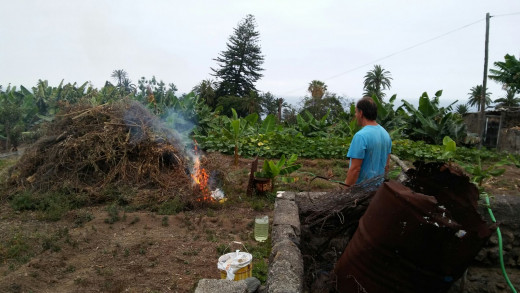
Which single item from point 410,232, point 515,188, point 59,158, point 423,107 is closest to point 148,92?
point 59,158

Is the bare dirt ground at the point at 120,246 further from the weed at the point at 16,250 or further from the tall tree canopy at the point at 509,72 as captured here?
the tall tree canopy at the point at 509,72

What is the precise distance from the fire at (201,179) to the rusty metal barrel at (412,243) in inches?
199

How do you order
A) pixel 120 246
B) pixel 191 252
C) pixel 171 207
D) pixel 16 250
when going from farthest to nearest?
pixel 171 207, pixel 120 246, pixel 191 252, pixel 16 250

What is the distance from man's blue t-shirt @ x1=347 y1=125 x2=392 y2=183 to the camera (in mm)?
3262

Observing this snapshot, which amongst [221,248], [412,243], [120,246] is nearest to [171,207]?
[120,246]

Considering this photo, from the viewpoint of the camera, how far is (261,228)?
5203 mm

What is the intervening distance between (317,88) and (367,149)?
42.1 metres

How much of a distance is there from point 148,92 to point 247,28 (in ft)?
100.0

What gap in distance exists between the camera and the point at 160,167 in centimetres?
770

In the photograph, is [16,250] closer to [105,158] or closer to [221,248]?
[221,248]

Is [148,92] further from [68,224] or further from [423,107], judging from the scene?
[423,107]

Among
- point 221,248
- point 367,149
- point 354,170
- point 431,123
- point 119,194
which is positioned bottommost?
point 221,248

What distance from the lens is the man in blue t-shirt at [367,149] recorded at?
3.27 m

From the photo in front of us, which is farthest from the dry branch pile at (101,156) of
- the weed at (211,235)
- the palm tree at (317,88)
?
the palm tree at (317,88)
